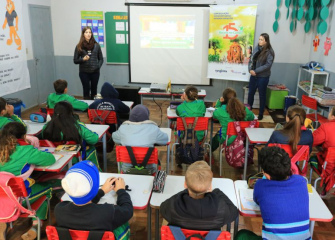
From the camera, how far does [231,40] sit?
21.6 feet

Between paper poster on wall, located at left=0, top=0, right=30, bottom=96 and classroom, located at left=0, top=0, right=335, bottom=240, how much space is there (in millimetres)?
32

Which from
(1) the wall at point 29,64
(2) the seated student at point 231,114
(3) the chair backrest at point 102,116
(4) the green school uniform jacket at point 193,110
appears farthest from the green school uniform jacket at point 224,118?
(1) the wall at point 29,64

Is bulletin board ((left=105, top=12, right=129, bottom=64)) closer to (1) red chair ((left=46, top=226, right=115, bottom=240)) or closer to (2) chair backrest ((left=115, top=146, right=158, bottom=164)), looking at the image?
(2) chair backrest ((left=115, top=146, right=158, bottom=164))

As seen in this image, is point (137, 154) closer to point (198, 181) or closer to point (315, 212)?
point (198, 181)

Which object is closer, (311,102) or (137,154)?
(137,154)

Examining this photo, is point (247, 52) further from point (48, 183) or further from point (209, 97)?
point (48, 183)

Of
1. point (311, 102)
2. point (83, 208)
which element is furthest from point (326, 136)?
point (83, 208)

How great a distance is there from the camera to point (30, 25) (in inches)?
253

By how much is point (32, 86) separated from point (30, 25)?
125 centimetres

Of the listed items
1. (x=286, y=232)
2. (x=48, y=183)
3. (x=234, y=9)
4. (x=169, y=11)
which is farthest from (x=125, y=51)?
(x=286, y=232)

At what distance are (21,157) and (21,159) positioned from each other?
15 mm

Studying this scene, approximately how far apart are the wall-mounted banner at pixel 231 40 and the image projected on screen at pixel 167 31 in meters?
0.53

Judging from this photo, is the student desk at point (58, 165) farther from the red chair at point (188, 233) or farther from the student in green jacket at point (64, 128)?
the red chair at point (188, 233)

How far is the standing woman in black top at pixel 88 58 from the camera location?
18.5 feet
